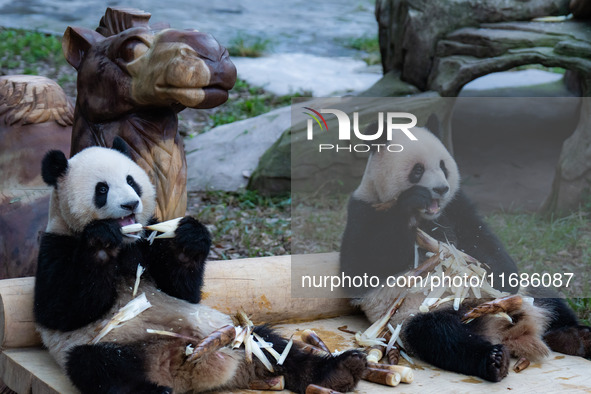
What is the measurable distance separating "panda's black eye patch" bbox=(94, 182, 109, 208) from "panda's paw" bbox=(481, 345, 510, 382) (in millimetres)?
1229

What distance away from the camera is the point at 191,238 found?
6.96 feet

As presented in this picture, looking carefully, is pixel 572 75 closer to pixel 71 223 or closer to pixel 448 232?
pixel 448 232

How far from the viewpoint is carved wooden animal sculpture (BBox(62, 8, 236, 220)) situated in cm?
226

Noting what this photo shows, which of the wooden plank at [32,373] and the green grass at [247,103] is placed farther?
the green grass at [247,103]

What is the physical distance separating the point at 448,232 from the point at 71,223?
1260mm

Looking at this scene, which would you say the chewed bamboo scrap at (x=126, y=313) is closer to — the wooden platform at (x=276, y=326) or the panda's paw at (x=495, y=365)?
the wooden platform at (x=276, y=326)

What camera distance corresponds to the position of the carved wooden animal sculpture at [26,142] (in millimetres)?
2867

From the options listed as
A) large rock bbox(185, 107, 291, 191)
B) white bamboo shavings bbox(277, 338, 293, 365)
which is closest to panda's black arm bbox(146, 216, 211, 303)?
white bamboo shavings bbox(277, 338, 293, 365)

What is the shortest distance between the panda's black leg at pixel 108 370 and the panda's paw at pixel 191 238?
32cm

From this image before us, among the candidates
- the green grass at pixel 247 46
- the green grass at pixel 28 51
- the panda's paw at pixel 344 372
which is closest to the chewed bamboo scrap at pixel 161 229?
the panda's paw at pixel 344 372

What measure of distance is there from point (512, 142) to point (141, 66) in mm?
3675

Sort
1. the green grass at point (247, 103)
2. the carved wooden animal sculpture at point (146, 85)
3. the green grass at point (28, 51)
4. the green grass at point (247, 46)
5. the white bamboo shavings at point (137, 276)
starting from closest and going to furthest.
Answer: the white bamboo shavings at point (137, 276) → the carved wooden animal sculpture at point (146, 85) → the green grass at point (247, 103) → the green grass at point (28, 51) → the green grass at point (247, 46)

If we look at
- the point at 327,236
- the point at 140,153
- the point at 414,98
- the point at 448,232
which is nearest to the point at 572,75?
the point at 414,98

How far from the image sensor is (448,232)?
257 centimetres
